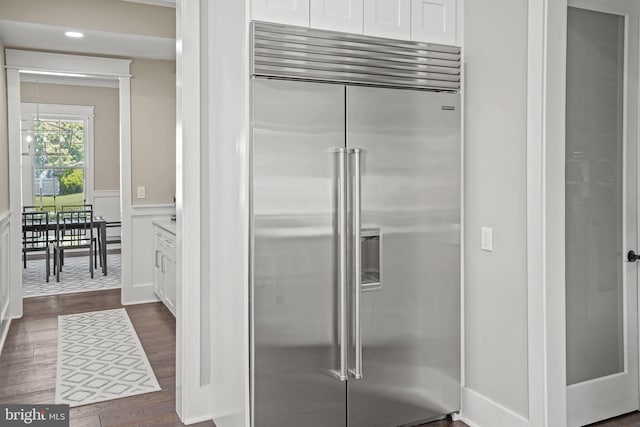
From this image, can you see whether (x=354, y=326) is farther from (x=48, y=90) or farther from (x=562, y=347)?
(x=48, y=90)

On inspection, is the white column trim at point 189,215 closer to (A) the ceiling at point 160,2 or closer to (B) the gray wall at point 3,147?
(A) the ceiling at point 160,2

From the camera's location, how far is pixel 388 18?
259cm

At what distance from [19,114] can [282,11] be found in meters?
3.79

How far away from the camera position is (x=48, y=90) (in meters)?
8.36

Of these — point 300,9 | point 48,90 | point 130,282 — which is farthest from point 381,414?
point 48,90

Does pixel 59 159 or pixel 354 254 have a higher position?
pixel 59 159

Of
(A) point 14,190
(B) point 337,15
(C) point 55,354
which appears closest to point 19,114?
(A) point 14,190

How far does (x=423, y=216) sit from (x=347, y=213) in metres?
0.47

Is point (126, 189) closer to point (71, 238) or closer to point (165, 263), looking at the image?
point (165, 263)

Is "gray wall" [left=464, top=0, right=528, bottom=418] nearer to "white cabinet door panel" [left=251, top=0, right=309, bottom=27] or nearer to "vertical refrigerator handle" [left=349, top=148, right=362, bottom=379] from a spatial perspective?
"vertical refrigerator handle" [left=349, top=148, right=362, bottom=379]

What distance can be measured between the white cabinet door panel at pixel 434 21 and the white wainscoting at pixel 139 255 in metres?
3.91

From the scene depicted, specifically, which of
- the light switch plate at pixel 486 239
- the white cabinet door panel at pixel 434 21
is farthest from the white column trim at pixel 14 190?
the light switch plate at pixel 486 239

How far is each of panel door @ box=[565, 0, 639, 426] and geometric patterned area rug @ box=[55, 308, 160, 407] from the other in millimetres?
2548

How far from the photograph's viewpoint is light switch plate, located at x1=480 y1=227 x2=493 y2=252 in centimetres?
264
